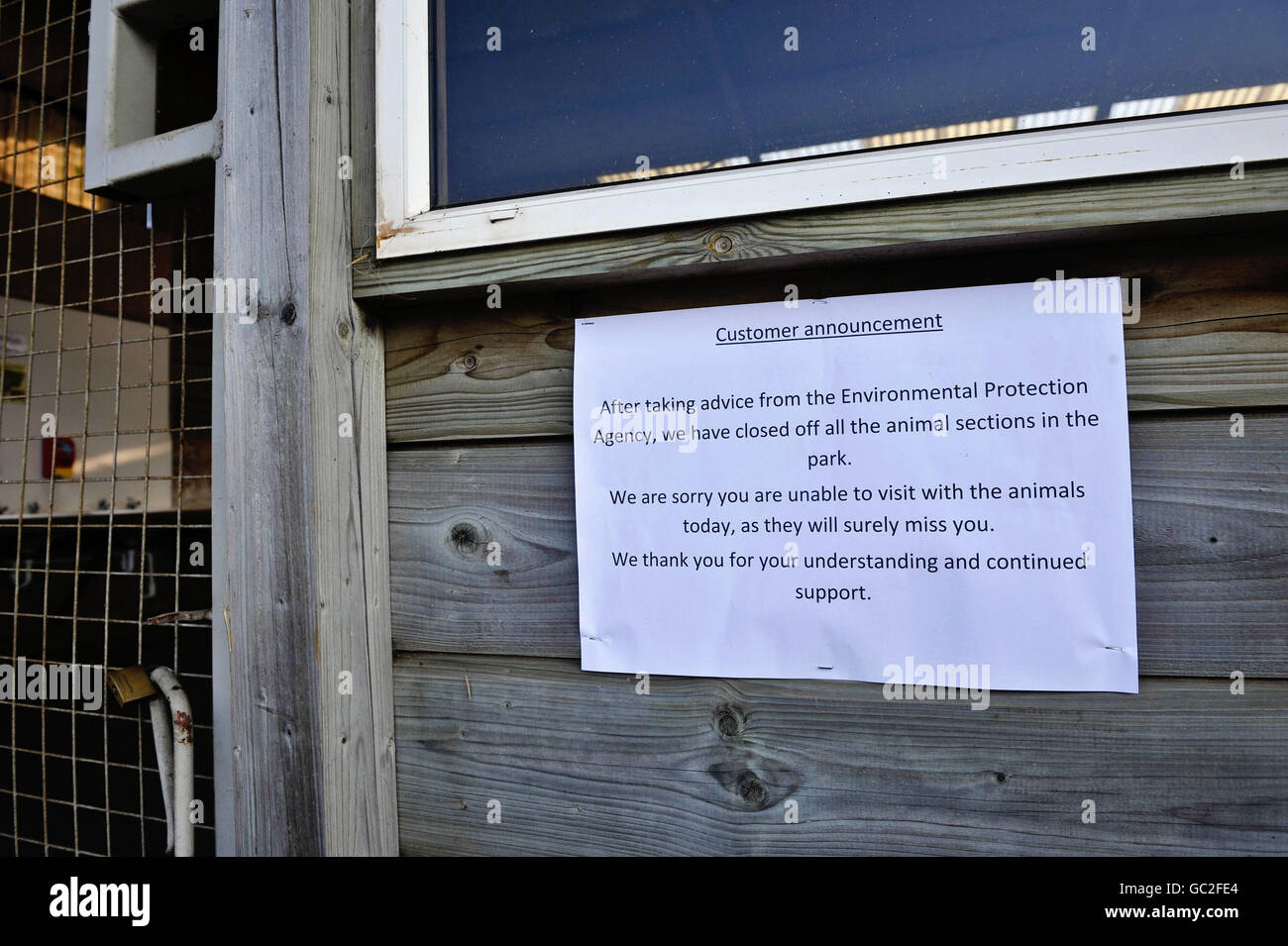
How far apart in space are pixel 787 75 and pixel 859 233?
0.23m

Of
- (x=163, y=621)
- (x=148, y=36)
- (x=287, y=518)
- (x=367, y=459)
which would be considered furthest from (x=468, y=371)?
(x=148, y=36)

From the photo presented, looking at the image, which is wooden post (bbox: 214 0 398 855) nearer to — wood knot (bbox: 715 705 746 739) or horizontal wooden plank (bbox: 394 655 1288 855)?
horizontal wooden plank (bbox: 394 655 1288 855)

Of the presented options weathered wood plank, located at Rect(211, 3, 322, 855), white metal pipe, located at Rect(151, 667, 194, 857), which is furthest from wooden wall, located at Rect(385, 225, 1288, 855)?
white metal pipe, located at Rect(151, 667, 194, 857)

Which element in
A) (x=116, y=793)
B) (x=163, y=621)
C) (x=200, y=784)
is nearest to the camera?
(x=163, y=621)

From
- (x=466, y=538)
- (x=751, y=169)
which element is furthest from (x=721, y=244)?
(x=466, y=538)

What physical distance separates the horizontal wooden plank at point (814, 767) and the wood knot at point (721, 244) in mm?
505

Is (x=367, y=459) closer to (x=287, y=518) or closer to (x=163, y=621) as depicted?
(x=287, y=518)

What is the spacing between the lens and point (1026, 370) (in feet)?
2.28

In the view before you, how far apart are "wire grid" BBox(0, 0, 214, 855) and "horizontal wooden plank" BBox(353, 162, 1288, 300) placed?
0.57 m

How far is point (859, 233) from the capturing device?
0.70 metres

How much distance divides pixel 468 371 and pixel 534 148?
30 centimetres

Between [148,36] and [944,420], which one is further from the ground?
[148,36]

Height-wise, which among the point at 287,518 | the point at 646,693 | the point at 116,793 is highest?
the point at 287,518

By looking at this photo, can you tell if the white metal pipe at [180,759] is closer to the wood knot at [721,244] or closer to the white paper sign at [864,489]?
the white paper sign at [864,489]
